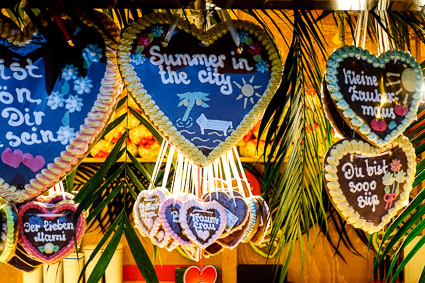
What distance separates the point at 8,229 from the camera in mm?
1105

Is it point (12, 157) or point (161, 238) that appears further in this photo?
point (161, 238)

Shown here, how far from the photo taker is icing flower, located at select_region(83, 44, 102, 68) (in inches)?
41.6

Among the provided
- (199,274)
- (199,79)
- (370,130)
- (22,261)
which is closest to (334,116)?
(370,130)

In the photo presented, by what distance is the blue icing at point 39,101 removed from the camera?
3.38 ft

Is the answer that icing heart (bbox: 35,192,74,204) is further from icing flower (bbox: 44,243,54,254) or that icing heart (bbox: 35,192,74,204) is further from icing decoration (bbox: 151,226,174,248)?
icing decoration (bbox: 151,226,174,248)

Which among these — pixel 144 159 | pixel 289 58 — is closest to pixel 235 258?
pixel 144 159

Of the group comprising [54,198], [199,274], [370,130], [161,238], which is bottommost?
[199,274]

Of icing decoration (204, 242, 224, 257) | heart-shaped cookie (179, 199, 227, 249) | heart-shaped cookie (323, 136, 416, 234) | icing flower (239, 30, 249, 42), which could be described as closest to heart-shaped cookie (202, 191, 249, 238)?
heart-shaped cookie (179, 199, 227, 249)

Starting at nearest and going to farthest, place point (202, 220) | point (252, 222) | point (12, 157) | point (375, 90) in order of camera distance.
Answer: point (12, 157), point (375, 90), point (202, 220), point (252, 222)

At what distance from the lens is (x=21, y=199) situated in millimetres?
1047

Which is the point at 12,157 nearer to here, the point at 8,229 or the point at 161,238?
the point at 8,229

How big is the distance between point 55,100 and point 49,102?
11mm

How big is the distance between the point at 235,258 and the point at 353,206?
7.08 ft

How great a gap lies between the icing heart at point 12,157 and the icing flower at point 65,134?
0.08 metres
